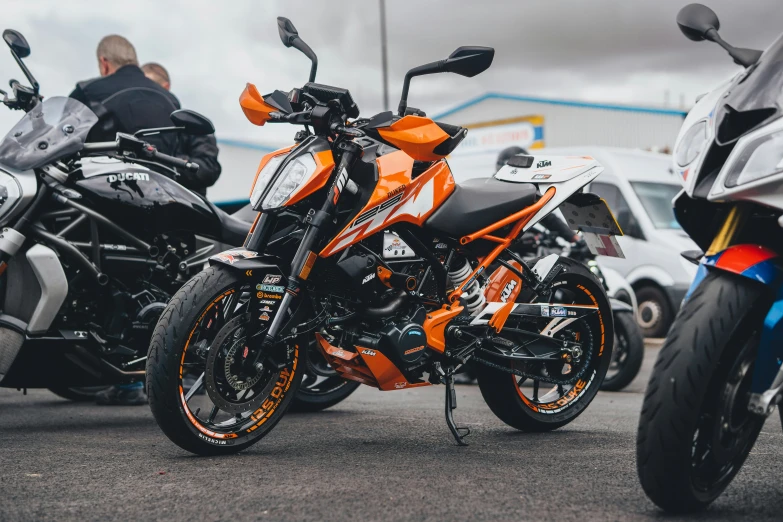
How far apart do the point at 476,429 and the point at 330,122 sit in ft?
5.99

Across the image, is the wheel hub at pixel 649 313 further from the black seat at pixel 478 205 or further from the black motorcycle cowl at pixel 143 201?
the black motorcycle cowl at pixel 143 201

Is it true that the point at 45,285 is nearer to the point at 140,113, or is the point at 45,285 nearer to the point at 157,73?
the point at 140,113

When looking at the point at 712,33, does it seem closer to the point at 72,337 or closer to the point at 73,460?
the point at 73,460

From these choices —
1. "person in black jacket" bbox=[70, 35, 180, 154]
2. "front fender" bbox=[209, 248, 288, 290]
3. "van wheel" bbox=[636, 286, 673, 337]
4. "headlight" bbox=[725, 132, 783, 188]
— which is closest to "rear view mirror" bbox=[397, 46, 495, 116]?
"front fender" bbox=[209, 248, 288, 290]

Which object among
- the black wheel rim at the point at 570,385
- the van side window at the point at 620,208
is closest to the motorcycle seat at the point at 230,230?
the black wheel rim at the point at 570,385

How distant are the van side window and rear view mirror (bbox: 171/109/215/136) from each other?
25.1ft

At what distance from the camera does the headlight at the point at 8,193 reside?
15.9 feet

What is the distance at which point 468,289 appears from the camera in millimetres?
4703

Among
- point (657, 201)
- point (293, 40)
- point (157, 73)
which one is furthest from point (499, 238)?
point (657, 201)

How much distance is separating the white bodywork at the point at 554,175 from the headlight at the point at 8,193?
242 centimetres

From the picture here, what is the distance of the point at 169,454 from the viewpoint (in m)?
4.23

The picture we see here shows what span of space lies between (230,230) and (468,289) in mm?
1662

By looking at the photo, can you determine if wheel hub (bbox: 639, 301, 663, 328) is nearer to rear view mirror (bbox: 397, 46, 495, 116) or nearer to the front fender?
rear view mirror (bbox: 397, 46, 495, 116)

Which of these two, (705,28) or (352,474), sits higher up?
(705,28)
